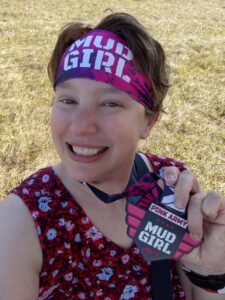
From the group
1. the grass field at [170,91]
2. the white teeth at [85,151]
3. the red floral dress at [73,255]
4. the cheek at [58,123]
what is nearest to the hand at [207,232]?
the red floral dress at [73,255]

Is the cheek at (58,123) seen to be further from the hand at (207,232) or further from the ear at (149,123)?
the hand at (207,232)

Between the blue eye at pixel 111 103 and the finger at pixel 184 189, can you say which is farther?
the blue eye at pixel 111 103

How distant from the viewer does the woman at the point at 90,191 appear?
1.37m

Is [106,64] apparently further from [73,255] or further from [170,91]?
[170,91]

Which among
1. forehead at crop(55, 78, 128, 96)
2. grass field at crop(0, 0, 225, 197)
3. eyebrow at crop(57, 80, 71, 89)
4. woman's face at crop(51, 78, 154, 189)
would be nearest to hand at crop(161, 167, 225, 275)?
woman's face at crop(51, 78, 154, 189)

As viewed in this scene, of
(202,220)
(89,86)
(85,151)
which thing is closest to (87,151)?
(85,151)

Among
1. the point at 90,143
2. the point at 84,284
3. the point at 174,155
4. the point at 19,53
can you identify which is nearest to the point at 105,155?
the point at 90,143

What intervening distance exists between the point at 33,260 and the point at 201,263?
55 cm

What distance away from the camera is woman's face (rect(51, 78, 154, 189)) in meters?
1.39

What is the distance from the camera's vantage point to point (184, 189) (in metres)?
1.22

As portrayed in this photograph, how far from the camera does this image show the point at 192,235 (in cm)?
122

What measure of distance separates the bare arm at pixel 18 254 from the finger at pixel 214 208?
0.57m

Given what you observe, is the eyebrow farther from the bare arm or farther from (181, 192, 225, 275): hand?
(181, 192, 225, 275): hand

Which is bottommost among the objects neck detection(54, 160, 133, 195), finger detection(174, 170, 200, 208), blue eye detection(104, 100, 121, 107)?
neck detection(54, 160, 133, 195)
